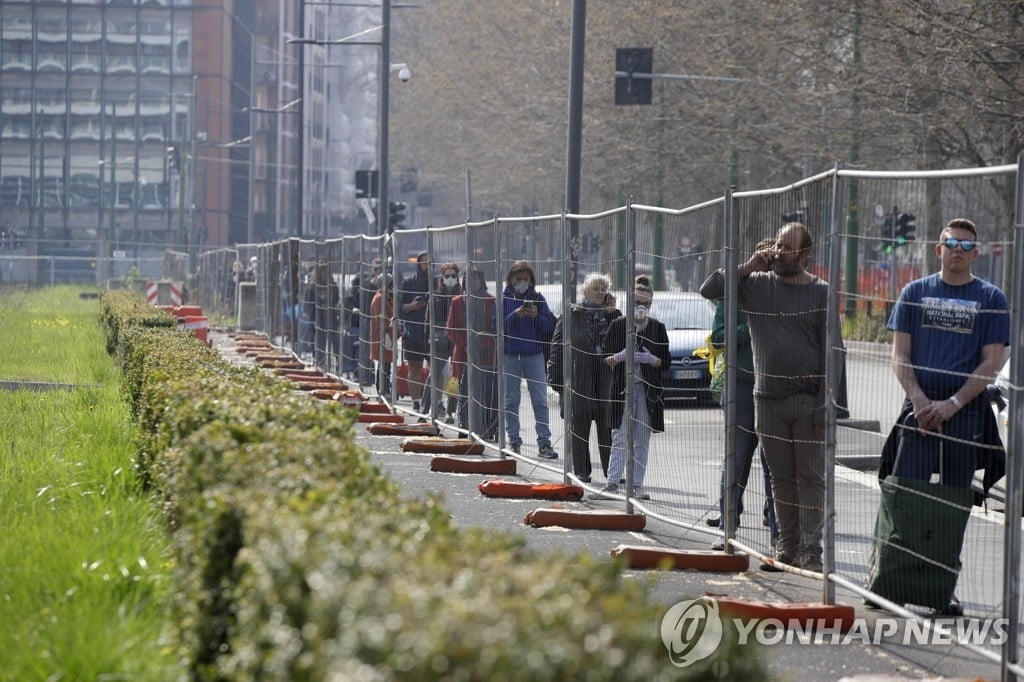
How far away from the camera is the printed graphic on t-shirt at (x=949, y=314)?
296 inches

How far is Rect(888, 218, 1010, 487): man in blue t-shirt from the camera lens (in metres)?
7.42

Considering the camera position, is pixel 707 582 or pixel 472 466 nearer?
pixel 707 582

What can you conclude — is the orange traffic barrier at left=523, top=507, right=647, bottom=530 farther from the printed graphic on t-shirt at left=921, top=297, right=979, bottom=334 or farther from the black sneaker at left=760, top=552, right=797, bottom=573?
the printed graphic on t-shirt at left=921, top=297, right=979, bottom=334

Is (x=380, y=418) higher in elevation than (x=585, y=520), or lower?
lower

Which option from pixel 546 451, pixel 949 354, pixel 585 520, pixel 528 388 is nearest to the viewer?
pixel 949 354

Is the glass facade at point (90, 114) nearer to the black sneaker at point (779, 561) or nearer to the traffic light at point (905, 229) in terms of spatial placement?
the black sneaker at point (779, 561)

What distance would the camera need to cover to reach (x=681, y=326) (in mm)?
11328

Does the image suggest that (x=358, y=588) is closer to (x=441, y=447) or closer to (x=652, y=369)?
(x=652, y=369)

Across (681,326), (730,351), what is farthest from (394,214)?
(730,351)

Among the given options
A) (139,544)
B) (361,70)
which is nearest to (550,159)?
(139,544)

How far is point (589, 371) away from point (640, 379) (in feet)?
3.55

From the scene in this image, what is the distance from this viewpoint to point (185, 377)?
30.2ft

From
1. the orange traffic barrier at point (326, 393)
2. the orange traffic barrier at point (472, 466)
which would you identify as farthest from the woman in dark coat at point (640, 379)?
the orange traffic barrier at point (326, 393)

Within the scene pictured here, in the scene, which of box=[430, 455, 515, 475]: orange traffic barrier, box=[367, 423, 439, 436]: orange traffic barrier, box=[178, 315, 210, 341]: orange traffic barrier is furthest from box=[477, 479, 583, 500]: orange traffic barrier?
box=[178, 315, 210, 341]: orange traffic barrier
